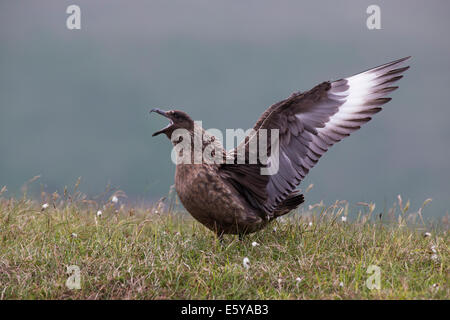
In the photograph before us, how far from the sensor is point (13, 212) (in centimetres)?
575

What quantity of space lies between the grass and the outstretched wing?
0.55 m

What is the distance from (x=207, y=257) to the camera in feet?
15.0

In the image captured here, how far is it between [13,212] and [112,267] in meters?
1.98

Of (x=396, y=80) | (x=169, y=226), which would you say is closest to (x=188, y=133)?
(x=169, y=226)

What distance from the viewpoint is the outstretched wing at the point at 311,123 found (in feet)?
15.8

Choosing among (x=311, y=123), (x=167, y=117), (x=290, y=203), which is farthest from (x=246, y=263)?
(x=167, y=117)

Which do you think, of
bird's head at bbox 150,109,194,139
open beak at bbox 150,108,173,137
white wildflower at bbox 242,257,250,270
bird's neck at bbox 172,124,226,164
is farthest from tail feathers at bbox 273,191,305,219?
open beak at bbox 150,108,173,137

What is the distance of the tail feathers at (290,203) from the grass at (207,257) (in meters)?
0.21

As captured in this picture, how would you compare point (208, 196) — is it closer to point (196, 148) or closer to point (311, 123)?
point (196, 148)

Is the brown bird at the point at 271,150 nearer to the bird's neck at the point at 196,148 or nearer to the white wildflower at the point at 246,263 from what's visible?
the bird's neck at the point at 196,148

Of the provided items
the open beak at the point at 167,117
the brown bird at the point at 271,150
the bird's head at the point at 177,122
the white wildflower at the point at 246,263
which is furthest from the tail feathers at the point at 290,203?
the open beak at the point at 167,117
